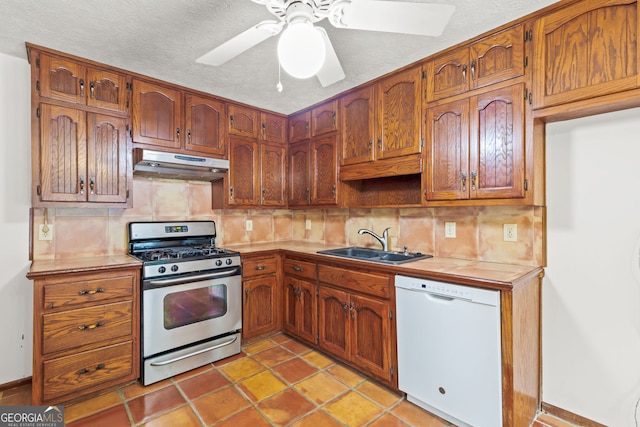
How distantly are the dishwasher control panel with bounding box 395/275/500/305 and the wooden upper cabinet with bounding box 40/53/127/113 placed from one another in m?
2.45

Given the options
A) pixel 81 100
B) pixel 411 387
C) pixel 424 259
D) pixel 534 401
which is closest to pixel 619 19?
pixel 424 259

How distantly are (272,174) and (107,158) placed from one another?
1.49 metres

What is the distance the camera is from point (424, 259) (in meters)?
2.29

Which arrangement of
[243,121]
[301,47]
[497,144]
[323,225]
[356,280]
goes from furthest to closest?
[323,225] < [243,121] < [356,280] < [497,144] < [301,47]

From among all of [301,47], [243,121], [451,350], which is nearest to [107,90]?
[243,121]

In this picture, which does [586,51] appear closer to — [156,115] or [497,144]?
[497,144]

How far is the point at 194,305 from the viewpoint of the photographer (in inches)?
95.8

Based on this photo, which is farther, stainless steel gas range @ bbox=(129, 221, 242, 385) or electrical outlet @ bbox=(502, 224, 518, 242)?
stainless steel gas range @ bbox=(129, 221, 242, 385)

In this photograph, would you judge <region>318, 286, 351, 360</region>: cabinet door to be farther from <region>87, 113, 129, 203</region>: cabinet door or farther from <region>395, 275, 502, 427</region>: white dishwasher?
<region>87, 113, 129, 203</region>: cabinet door

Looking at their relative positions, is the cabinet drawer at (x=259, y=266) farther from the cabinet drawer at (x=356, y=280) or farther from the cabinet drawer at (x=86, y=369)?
the cabinet drawer at (x=86, y=369)

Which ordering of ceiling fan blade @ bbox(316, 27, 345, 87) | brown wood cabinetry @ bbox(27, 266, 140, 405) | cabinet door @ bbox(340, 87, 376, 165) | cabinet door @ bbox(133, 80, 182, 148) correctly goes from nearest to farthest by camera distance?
ceiling fan blade @ bbox(316, 27, 345, 87) → brown wood cabinetry @ bbox(27, 266, 140, 405) → cabinet door @ bbox(133, 80, 182, 148) → cabinet door @ bbox(340, 87, 376, 165)

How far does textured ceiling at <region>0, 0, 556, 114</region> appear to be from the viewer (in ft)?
5.37

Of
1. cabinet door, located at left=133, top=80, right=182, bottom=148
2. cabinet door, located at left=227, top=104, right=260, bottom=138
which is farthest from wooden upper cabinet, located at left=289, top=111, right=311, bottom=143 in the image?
cabinet door, located at left=133, top=80, right=182, bottom=148

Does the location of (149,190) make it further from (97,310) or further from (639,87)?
(639,87)
